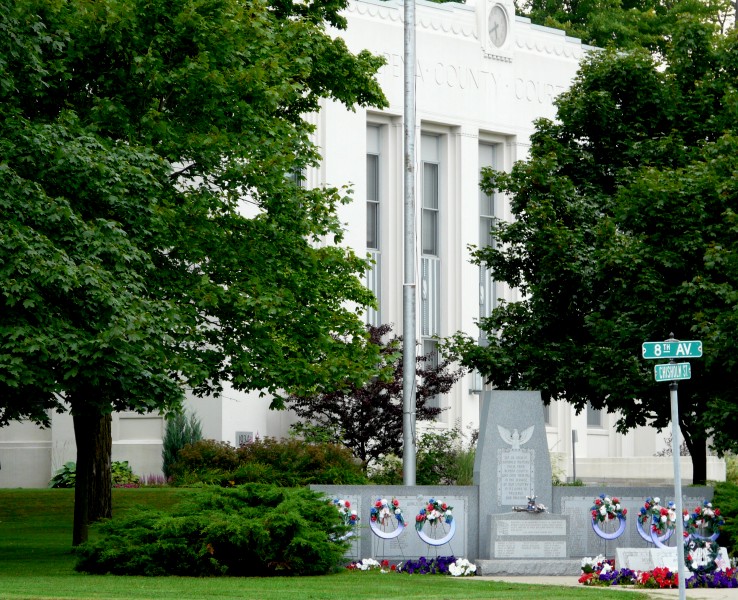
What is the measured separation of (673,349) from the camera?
47.6 feet

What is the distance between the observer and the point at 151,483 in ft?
119

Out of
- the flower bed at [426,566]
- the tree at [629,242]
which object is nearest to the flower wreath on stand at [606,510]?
the tree at [629,242]

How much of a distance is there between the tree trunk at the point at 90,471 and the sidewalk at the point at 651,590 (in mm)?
6690

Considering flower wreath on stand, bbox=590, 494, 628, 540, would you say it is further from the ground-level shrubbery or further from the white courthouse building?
the white courthouse building

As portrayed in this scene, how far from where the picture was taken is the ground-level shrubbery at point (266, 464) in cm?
2762

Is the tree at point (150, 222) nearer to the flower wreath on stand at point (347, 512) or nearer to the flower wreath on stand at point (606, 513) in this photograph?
the flower wreath on stand at point (347, 512)

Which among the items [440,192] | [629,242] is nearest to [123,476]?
[440,192]

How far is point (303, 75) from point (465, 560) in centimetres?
919

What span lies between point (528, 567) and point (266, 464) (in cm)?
1025

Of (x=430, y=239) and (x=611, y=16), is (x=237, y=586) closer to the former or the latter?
(x=430, y=239)

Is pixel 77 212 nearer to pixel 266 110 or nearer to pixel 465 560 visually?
pixel 266 110

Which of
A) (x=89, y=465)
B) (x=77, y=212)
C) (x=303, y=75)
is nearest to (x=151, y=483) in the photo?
(x=89, y=465)

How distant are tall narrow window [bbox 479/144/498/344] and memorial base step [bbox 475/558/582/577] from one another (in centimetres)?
2222

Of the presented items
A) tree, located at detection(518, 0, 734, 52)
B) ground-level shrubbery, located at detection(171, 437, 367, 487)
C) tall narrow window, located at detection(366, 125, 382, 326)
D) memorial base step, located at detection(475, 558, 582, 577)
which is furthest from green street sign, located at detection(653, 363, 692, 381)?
tree, located at detection(518, 0, 734, 52)
